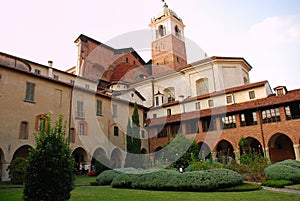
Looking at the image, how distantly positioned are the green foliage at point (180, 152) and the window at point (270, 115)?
883cm

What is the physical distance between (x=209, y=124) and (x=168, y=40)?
28.9 m

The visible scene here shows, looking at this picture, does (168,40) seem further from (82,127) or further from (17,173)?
(17,173)

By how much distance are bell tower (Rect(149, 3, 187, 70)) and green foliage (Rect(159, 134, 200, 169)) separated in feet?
102

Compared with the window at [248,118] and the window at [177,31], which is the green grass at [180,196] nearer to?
the window at [248,118]

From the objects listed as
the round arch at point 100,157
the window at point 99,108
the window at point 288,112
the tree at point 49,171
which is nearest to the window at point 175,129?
the round arch at point 100,157

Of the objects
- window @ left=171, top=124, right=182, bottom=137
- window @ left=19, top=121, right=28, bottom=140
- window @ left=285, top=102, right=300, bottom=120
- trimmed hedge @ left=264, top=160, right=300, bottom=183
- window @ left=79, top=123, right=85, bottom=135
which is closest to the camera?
trimmed hedge @ left=264, top=160, right=300, bottom=183

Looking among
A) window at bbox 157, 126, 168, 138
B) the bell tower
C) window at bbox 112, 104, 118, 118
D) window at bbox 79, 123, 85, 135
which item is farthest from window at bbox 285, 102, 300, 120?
the bell tower

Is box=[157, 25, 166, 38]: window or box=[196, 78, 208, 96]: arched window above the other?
box=[157, 25, 166, 38]: window

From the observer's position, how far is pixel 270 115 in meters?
24.3

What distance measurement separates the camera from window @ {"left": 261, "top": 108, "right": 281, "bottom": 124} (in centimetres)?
2394

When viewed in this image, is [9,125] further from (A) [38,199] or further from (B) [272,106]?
(B) [272,106]

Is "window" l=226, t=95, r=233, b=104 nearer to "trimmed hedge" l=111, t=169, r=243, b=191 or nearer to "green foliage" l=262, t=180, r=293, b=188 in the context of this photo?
"green foliage" l=262, t=180, r=293, b=188

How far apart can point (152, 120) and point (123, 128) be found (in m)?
4.58

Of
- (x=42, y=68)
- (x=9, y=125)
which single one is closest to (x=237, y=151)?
(x=9, y=125)
